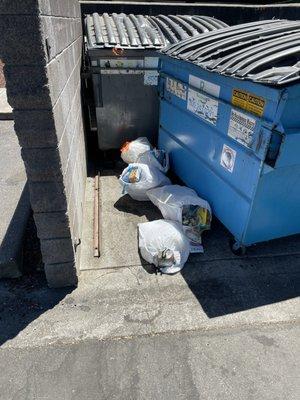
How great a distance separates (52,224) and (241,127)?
1.77 m

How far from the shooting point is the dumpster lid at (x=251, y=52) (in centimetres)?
243

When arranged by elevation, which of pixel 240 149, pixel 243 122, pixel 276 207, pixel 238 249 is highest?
pixel 243 122

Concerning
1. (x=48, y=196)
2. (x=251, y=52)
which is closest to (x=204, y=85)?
(x=251, y=52)

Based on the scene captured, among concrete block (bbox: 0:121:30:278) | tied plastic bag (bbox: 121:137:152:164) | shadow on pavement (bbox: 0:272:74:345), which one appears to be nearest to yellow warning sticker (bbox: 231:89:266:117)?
tied plastic bag (bbox: 121:137:152:164)

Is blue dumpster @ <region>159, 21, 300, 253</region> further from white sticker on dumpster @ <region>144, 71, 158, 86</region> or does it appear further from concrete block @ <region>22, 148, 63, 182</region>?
concrete block @ <region>22, 148, 63, 182</region>

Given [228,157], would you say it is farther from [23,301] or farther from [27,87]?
[23,301]

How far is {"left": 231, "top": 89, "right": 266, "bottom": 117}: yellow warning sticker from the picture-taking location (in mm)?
2506

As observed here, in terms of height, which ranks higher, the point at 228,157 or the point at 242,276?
the point at 228,157

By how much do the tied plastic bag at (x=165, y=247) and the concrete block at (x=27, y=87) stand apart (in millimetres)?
1625

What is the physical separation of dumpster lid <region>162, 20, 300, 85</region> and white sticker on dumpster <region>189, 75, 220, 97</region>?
180 millimetres

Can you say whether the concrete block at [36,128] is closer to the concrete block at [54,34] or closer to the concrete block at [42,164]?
the concrete block at [42,164]

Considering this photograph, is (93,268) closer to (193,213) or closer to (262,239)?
(193,213)

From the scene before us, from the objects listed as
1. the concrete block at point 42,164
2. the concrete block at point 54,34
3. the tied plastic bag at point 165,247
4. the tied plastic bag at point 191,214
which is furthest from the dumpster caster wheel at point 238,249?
the concrete block at point 54,34

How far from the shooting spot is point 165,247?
307cm
